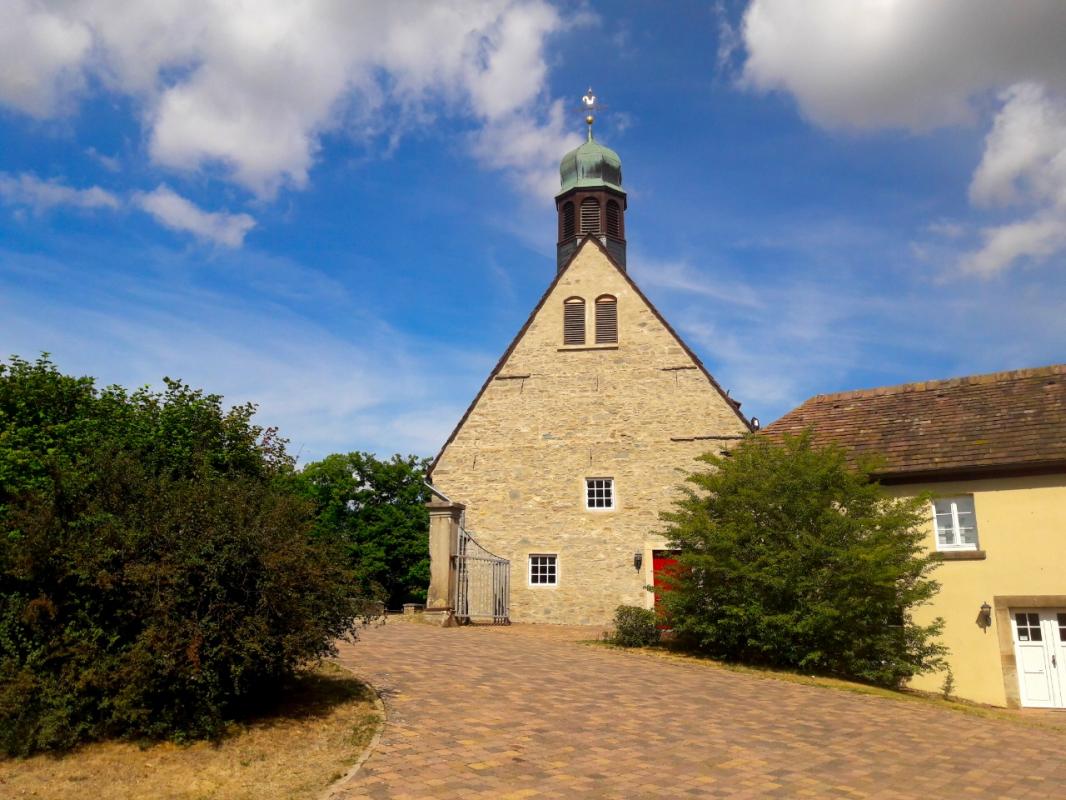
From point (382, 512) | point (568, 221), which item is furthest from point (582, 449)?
point (382, 512)

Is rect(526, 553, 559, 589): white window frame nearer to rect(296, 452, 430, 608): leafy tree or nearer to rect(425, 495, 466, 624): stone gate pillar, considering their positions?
rect(425, 495, 466, 624): stone gate pillar

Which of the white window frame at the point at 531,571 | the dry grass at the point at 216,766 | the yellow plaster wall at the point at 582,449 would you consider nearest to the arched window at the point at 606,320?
the yellow plaster wall at the point at 582,449

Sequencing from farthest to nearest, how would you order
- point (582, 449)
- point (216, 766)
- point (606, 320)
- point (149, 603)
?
point (606, 320)
point (582, 449)
point (149, 603)
point (216, 766)

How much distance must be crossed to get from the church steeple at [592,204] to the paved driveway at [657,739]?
50.7 ft

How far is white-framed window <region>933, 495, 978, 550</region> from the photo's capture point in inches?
627

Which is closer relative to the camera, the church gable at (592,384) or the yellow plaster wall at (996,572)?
the yellow plaster wall at (996,572)

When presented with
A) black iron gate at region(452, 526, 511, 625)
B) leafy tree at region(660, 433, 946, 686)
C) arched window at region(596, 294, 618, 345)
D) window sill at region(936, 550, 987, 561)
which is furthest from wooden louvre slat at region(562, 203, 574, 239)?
window sill at region(936, 550, 987, 561)

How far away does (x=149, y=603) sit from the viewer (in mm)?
7297

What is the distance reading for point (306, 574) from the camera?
26.5 ft

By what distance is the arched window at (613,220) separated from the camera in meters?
25.3

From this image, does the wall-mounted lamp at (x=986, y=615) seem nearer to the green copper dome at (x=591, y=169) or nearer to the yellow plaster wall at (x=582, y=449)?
the yellow plaster wall at (x=582, y=449)

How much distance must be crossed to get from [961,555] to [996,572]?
645 millimetres

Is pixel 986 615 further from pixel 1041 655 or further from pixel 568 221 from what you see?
pixel 568 221

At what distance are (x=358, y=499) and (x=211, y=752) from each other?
36848 millimetres
